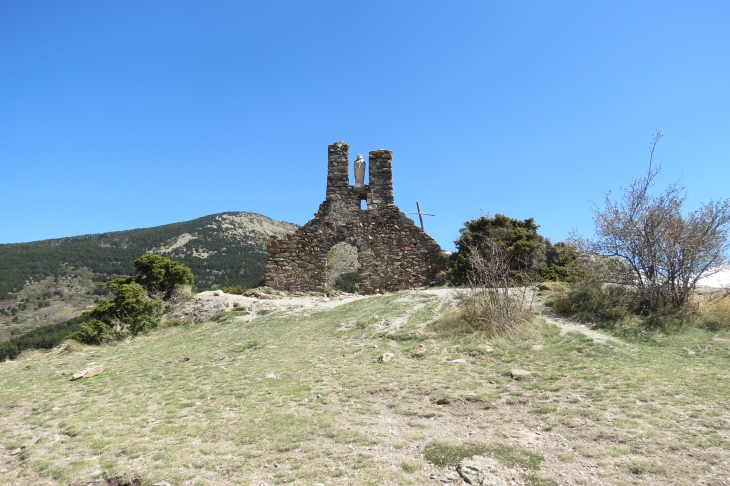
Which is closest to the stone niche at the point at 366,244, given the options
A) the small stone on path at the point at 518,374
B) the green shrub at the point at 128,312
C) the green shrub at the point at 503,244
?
the green shrub at the point at 503,244

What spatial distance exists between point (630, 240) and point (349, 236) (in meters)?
9.70

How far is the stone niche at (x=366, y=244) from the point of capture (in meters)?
16.8

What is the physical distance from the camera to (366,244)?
55.5 ft

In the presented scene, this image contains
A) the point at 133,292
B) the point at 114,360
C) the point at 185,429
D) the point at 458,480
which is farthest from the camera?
the point at 133,292

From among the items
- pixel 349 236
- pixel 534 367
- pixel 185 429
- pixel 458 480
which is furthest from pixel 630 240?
pixel 349 236

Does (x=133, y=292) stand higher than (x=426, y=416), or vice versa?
(x=133, y=292)

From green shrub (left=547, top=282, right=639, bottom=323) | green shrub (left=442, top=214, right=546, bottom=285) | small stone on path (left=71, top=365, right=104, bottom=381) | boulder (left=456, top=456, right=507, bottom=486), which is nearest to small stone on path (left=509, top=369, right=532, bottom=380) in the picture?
boulder (left=456, top=456, right=507, bottom=486)

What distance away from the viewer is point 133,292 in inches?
530

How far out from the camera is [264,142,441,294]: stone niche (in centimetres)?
1677

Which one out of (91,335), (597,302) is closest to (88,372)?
(91,335)

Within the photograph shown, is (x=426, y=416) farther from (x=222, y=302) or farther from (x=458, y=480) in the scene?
(x=222, y=302)

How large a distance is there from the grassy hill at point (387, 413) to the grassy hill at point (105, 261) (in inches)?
1789

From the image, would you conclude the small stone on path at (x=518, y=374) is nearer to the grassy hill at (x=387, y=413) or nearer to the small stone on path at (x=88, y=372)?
the grassy hill at (x=387, y=413)

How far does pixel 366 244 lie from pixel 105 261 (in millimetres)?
65988
